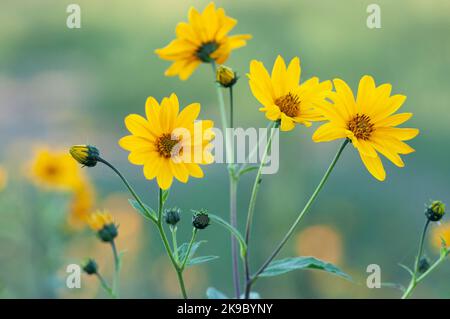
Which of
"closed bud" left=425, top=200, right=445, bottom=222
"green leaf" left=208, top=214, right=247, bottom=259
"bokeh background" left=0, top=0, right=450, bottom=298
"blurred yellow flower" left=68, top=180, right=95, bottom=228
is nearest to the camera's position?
"green leaf" left=208, top=214, right=247, bottom=259

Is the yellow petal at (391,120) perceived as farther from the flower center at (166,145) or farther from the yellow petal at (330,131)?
the flower center at (166,145)

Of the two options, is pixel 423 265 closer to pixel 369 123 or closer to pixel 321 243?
pixel 369 123

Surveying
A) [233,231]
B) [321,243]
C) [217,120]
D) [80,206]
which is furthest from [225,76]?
[217,120]

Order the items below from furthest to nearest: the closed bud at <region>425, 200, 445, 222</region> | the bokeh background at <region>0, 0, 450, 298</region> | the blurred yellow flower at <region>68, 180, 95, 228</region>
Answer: the bokeh background at <region>0, 0, 450, 298</region> < the blurred yellow flower at <region>68, 180, 95, 228</region> < the closed bud at <region>425, 200, 445, 222</region>

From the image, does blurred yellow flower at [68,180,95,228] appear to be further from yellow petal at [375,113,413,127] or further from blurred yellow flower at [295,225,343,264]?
yellow petal at [375,113,413,127]

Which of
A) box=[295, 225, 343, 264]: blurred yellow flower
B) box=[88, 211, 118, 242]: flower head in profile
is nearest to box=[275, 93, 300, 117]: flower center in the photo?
box=[88, 211, 118, 242]: flower head in profile

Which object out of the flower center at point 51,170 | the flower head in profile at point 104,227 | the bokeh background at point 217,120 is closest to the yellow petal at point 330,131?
the flower head in profile at point 104,227
